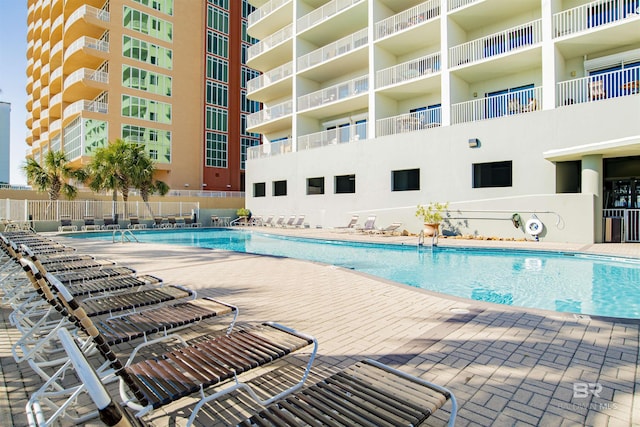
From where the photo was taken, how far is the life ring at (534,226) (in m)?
13.1

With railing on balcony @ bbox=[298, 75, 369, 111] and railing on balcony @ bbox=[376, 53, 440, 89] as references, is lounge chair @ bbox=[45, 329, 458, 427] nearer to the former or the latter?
railing on balcony @ bbox=[376, 53, 440, 89]

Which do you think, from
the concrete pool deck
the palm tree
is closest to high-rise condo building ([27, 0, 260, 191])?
the palm tree

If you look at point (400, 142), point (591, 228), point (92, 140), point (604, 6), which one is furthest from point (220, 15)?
point (591, 228)

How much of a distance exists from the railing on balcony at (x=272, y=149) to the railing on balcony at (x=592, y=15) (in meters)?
14.9

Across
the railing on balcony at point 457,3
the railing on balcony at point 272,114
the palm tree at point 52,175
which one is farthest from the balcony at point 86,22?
the railing on balcony at point 457,3

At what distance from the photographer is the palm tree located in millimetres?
21938

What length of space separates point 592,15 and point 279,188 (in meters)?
17.8

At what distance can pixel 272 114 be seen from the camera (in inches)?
986

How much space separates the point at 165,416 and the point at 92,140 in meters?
33.4

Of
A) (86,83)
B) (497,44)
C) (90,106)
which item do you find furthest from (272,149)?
(90,106)

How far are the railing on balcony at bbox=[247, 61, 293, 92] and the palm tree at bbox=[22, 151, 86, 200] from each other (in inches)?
517

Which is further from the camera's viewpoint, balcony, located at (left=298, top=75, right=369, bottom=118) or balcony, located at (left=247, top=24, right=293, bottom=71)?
balcony, located at (left=247, top=24, right=293, bottom=71)

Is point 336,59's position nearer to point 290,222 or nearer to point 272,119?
point 272,119

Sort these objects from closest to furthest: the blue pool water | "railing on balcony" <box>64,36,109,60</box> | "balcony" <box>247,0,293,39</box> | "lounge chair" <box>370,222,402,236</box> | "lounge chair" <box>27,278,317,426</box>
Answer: "lounge chair" <box>27,278,317,426</box> → the blue pool water → "lounge chair" <box>370,222,402,236</box> → "balcony" <box>247,0,293,39</box> → "railing on balcony" <box>64,36,109,60</box>
